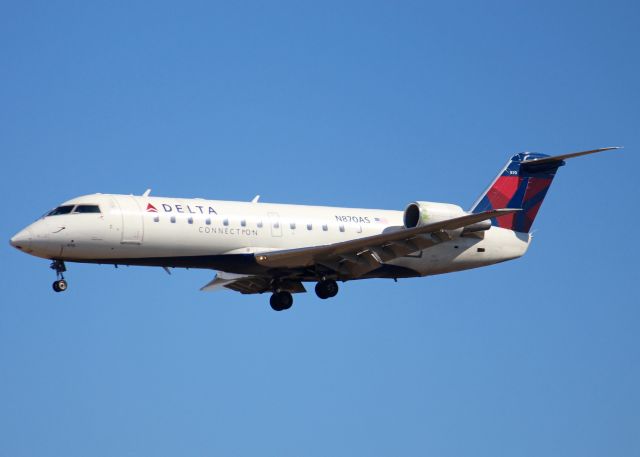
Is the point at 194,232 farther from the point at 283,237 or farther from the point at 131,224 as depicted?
the point at 283,237

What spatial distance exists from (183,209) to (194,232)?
737mm

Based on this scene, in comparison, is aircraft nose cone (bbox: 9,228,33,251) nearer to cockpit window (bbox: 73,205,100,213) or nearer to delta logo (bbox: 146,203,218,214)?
cockpit window (bbox: 73,205,100,213)

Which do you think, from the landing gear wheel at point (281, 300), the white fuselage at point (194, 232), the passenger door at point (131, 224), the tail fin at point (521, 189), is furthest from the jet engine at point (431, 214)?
the passenger door at point (131, 224)

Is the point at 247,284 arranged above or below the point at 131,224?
below

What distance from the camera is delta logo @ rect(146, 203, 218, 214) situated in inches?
1373

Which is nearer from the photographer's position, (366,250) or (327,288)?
(366,250)

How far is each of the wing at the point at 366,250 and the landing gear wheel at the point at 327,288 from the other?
46cm

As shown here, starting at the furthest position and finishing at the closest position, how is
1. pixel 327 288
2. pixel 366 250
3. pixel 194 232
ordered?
1. pixel 327 288
2. pixel 366 250
3. pixel 194 232

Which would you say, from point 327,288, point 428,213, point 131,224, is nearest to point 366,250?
point 327,288

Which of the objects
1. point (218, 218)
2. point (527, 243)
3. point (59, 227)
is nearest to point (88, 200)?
point (59, 227)

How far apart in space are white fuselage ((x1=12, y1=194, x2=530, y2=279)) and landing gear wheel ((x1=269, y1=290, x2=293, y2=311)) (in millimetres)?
2347

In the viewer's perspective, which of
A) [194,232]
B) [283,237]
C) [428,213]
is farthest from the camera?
[428,213]

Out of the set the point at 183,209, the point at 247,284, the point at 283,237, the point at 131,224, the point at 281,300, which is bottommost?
the point at 281,300

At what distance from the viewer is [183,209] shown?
35156 millimetres
